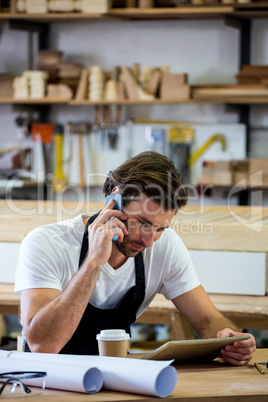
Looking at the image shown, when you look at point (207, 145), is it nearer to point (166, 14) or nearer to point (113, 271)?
point (166, 14)

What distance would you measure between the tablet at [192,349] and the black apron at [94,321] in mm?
407

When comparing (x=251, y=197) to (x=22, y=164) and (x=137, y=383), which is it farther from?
(x=137, y=383)

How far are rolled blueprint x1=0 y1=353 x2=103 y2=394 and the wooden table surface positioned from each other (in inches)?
0.7

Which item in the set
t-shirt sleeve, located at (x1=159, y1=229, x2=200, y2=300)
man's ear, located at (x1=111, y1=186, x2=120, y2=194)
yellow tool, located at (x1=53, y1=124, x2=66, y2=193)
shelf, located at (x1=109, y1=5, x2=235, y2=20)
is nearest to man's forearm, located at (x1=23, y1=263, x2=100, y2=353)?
man's ear, located at (x1=111, y1=186, x2=120, y2=194)

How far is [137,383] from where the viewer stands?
5.21 feet

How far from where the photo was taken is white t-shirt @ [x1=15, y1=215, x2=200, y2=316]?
2186 millimetres

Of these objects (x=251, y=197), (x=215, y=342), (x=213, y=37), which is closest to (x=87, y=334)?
(x=215, y=342)

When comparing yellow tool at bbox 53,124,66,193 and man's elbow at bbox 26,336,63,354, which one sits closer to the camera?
man's elbow at bbox 26,336,63,354

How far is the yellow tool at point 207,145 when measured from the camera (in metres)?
5.98

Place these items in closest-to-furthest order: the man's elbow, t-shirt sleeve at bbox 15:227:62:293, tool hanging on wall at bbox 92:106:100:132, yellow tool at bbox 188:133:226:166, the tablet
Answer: the tablet → the man's elbow → t-shirt sleeve at bbox 15:227:62:293 → yellow tool at bbox 188:133:226:166 → tool hanging on wall at bbox 92:106:100:132

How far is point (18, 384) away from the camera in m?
1.67

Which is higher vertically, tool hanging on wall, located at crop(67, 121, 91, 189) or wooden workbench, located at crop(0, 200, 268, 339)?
tool hanging on wall, located at crop(67, 121, 91, 189)

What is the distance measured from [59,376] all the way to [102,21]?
529 cm

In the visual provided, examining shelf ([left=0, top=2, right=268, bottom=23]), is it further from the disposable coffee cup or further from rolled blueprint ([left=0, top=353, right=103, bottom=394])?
rolled blueprint ([left=0, top=353, right=103, bottom=394])
